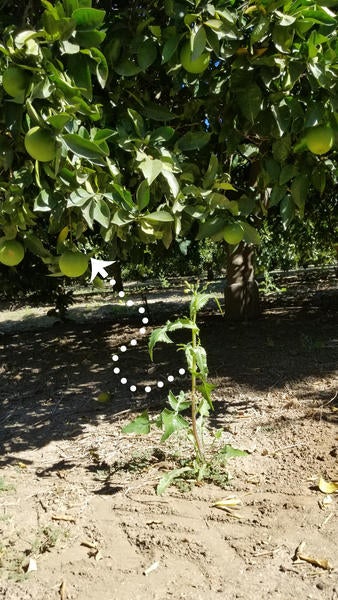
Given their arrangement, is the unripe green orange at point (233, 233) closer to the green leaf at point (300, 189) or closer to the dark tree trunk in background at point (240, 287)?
the green leaf at point (300, 189)

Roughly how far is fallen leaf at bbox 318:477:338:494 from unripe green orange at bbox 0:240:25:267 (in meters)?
1.56

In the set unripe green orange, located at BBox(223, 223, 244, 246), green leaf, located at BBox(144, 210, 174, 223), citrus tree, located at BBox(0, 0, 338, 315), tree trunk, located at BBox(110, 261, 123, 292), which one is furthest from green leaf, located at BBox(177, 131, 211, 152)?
tree trunk, located at BBox(110, 261, 123, 292)

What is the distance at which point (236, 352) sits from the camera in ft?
14.8

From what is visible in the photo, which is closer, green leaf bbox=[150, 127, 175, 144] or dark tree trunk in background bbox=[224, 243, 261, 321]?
green leaf bbox=[150, 127, 175, 144]

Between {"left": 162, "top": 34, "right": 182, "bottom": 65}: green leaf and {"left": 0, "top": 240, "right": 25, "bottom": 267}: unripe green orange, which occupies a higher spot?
{"left": 162, "top": 34, "right": 182, "bottom": 65}: green leaf

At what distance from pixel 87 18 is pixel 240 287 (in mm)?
4307

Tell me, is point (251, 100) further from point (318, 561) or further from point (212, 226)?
point (318, 561)

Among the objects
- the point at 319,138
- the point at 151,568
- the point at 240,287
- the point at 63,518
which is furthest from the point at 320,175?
the point at 240,287

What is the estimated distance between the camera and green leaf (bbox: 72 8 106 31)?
1.65 m

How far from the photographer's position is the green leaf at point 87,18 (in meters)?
1.65

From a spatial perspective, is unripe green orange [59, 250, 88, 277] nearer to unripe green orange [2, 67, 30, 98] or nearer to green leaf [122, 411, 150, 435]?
unripe green orange [2, 67, 30, 98]

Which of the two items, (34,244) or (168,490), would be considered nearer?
(34,244)

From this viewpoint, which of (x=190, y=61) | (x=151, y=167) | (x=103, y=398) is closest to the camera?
(x=151, y=167)

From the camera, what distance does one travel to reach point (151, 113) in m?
2.30
